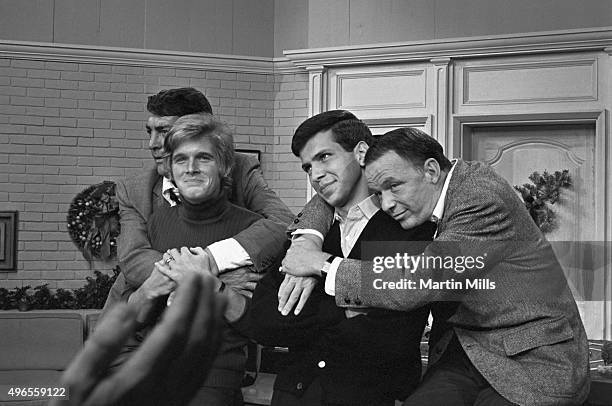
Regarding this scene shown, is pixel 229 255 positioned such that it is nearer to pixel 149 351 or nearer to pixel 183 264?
pixel 183 264

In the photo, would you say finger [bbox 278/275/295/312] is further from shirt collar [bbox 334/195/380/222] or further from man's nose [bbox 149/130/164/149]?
man's nose [bbox 149/130/164/149]

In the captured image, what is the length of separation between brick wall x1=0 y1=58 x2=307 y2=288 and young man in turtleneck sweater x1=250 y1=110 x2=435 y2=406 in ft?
16.9

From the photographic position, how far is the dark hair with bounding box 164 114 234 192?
90.7 inches

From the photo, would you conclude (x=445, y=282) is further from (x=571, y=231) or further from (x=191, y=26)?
(x=191, y=26)

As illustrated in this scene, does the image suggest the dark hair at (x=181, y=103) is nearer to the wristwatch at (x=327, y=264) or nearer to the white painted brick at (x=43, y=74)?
the wristwatch at (x=327, y=264)

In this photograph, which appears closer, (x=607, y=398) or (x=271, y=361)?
(x=607, y=398)

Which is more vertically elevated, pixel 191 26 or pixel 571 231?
pixel 191 26

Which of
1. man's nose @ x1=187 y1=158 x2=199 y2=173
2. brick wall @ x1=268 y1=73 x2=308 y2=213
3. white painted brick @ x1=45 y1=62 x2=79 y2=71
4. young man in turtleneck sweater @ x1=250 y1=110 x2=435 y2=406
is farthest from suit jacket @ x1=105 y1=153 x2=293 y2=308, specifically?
white painted brick @ x1=45 y1=62 x2=79 y2=71

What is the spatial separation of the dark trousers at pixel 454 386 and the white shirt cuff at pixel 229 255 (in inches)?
21.8

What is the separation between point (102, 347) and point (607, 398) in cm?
220

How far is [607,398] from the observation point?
2.35 meters

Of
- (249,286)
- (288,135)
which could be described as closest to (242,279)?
(249,286)

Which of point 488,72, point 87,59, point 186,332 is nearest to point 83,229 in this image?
point 87,59

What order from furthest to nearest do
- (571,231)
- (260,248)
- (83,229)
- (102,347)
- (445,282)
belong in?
(83,229), (571,231), (260,248), (445,282), (102,347)
